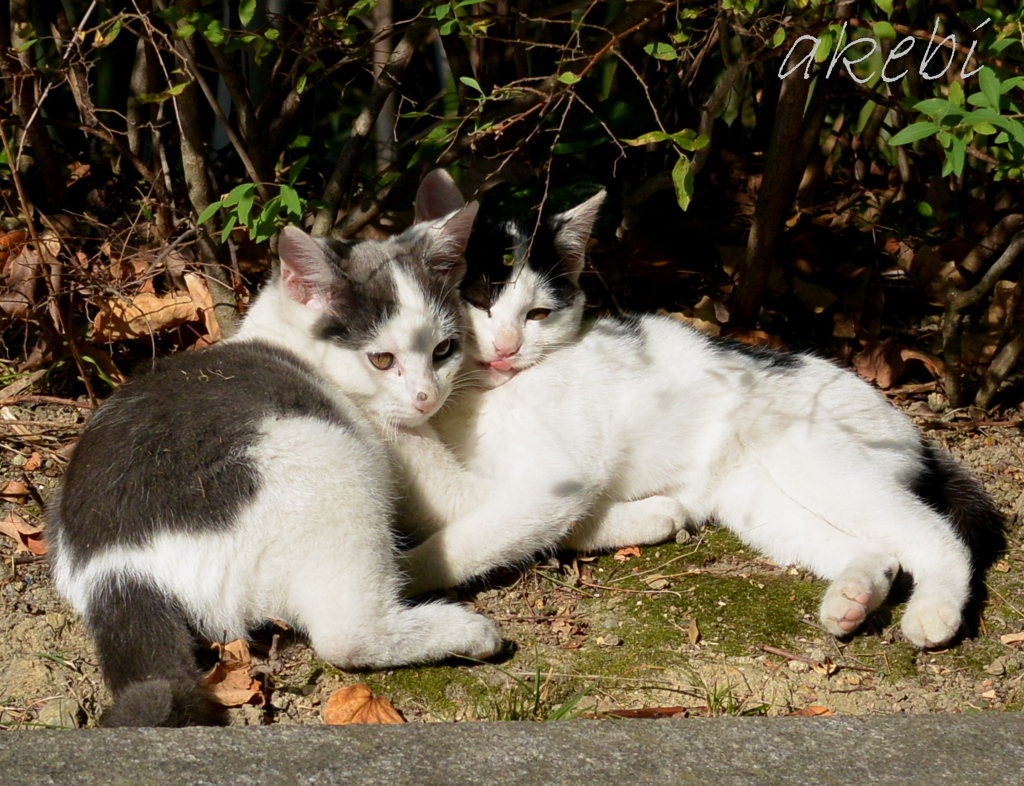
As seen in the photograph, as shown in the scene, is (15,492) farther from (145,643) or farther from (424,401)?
(424,401)

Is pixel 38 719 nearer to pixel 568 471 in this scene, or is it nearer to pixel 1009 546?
pixel 568 471

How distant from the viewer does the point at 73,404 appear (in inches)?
138

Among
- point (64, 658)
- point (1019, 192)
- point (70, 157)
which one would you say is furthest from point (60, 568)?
point (1019, 192)

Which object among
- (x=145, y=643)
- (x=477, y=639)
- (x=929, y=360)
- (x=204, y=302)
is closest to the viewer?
(x=145, y=643)

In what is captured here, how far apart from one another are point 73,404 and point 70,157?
5.38ft

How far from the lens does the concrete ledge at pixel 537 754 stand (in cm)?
179

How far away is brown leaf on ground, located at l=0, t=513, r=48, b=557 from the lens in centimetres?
298

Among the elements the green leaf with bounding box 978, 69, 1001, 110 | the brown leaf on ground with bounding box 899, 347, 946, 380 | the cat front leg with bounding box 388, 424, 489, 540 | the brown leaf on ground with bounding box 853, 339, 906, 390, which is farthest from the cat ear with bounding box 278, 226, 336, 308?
the brown leaf on ground with bounding box 899, 347, 946, 380

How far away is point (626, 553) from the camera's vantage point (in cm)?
319

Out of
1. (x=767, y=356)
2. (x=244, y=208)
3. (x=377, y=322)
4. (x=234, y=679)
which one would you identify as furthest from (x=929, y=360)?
(x=234, y=679)

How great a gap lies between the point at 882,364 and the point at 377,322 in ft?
7.44

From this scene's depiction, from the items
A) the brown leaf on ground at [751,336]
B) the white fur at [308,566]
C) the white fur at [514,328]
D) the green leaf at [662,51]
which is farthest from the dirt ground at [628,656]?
the green leaf at [662,51]

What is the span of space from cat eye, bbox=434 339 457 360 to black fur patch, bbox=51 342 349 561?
426 millimetres

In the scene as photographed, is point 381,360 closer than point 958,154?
No
